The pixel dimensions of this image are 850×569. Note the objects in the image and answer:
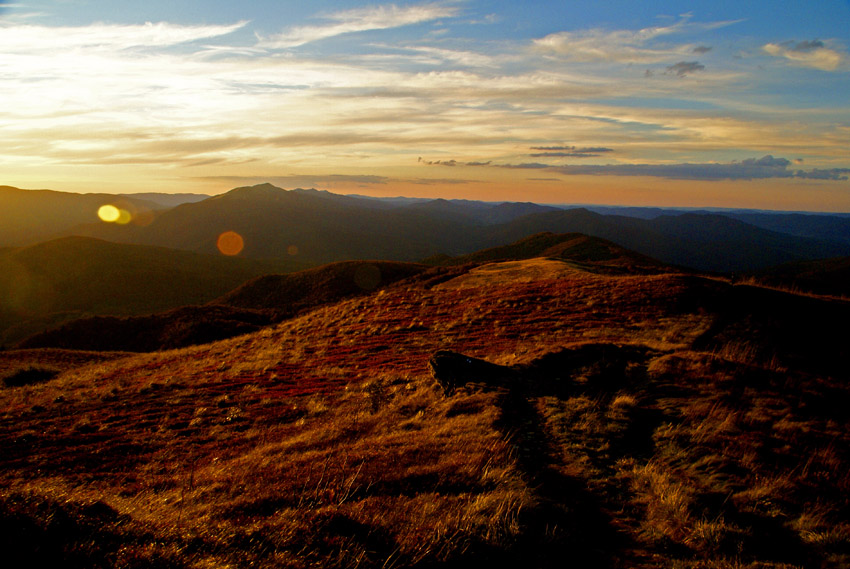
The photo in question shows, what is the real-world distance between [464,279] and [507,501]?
29.7m

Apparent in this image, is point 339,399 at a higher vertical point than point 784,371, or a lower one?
lower

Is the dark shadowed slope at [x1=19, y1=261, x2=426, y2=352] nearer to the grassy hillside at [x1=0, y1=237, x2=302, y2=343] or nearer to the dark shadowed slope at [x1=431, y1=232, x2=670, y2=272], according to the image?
the grassy hillside at [x1=0, y1=237, x2=302, y2=343]

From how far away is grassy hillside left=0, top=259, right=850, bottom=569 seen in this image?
3775 mm

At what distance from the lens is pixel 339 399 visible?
10680mm

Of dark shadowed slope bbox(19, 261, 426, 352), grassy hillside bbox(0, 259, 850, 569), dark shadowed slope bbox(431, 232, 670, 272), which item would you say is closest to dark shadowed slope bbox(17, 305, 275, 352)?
dark shadowed slope bbox(19, 261, 426, 352)

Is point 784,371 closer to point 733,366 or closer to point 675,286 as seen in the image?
point 733,366

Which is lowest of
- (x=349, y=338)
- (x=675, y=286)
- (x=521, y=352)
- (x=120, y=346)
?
(x=120, y=346)

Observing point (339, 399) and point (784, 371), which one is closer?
point (784, 371)

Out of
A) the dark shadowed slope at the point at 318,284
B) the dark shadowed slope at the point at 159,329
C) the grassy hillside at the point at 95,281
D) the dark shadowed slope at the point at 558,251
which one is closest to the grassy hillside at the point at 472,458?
the dark shadowed slope at the point at 159,329

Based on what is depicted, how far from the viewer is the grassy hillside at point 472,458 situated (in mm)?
3775

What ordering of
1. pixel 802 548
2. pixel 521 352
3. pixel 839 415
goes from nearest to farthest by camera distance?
1. pixel 802 548
2. pixel 839 415
3. pixel 521 352

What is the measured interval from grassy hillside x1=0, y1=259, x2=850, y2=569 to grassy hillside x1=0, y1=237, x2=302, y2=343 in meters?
72.1

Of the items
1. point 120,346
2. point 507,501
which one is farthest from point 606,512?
point 120,346

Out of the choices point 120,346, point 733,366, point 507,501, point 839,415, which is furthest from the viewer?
point 120,346
